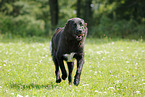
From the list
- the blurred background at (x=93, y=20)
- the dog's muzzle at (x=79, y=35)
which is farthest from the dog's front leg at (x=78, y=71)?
the blurred background at (x=93, y=20)

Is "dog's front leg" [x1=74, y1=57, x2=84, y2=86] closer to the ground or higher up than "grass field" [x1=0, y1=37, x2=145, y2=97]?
higher up

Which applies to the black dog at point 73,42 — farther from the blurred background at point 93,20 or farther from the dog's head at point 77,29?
the blurred background at point 93,20

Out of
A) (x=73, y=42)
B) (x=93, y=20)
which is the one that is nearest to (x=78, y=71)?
(x=73, y=42)

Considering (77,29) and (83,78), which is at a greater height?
(77,29)

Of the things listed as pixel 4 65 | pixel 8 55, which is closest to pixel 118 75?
pixel 4 65

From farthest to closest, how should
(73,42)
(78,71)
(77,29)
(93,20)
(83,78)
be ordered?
(93,20)
(83,78)
(78,71)
(73,42)
(77,29)

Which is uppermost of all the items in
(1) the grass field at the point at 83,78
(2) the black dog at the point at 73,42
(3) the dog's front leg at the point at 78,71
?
(2) the black dog at the point at 73,42

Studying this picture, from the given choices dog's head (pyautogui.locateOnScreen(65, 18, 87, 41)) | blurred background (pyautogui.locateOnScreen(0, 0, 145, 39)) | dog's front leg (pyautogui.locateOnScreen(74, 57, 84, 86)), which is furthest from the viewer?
blurred background (pyautogui.locateOnScreen(0, 0, 145, 39))

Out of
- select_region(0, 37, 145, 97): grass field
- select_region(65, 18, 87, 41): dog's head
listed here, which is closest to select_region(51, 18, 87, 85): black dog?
select_region(65, 18, 87, 41): dog's head

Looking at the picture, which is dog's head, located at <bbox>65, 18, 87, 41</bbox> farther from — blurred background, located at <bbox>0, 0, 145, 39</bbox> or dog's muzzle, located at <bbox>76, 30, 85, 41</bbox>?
blurred background, located at <bbox>0, 0, 145, 39</bbox>

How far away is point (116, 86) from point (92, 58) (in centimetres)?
361

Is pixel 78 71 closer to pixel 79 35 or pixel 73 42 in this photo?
pixel 73 42

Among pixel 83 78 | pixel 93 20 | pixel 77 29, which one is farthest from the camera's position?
pixel 93 20

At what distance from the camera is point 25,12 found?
2622 centimetres
